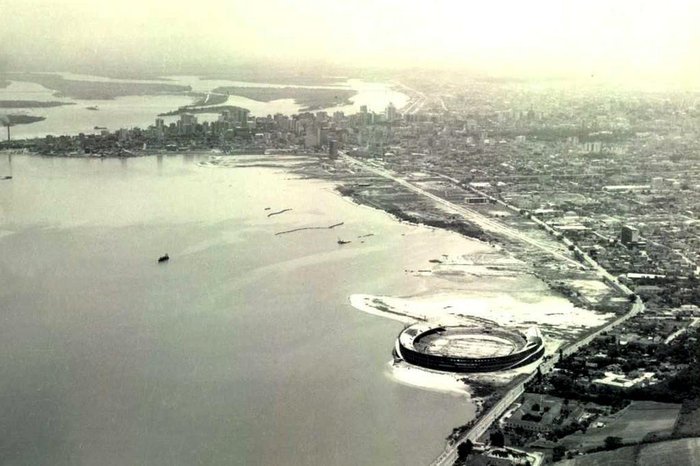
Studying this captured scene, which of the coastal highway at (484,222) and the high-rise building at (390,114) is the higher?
the high-rise building at (390,114)

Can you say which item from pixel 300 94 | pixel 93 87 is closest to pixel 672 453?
pixel 93 87

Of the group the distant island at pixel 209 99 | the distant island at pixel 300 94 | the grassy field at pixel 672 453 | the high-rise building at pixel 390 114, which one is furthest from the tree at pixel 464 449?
the high-rise building at pixel 390 114

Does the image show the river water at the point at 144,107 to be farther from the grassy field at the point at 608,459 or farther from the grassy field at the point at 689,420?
the grassy field at the point at 608,459

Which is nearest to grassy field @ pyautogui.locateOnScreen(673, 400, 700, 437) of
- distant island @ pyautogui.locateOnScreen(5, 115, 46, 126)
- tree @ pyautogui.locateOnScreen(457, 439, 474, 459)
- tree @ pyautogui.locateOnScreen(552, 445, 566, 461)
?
tree @ pyautogui.locateOnScreen(552, 445, 566, 461)

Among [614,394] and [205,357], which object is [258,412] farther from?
[614,394]

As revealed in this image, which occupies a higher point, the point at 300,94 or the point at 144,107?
the point at 300,94

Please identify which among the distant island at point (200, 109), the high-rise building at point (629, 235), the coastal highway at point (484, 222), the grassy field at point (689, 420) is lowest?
the coastal highway at point (484, 222)

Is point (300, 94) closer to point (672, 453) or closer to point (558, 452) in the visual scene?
point (558, 452)
